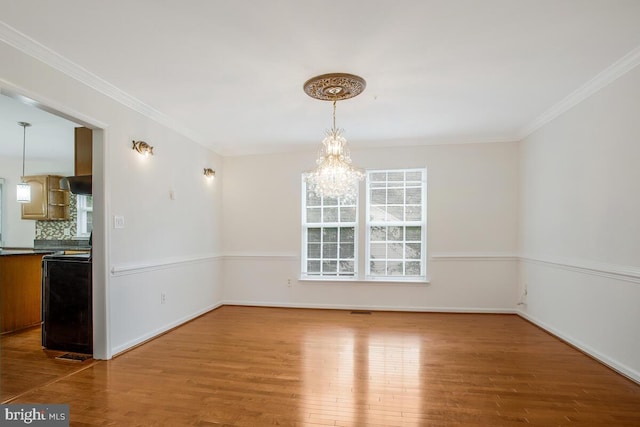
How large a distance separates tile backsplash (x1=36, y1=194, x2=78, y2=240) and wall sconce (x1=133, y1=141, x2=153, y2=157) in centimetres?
388

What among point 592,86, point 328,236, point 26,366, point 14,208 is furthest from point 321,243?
point 14,208

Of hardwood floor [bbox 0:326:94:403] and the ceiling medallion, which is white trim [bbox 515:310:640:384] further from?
hardwood floor [bbox 0:326:94:403]

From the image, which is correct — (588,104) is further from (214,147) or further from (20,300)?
(20,300)

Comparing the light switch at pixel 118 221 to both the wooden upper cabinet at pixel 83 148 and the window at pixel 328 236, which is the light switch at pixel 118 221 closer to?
the wooden upper cabinet at pixel 83 148

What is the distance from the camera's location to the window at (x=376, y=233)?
16.4 feet

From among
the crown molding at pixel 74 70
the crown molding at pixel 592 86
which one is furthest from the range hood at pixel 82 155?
the crown molding at pixel 592 86

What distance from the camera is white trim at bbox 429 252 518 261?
4.70m

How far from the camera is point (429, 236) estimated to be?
4879 millimetres

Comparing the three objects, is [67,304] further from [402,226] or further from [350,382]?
[402,226]

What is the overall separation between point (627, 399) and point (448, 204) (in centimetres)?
296

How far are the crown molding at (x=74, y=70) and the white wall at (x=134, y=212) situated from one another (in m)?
0.04

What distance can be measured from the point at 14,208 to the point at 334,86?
285 inches

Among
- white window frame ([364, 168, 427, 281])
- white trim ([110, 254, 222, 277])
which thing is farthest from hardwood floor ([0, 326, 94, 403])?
white window frame ([364, 168, 427, 281])

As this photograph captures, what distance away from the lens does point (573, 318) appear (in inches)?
134
